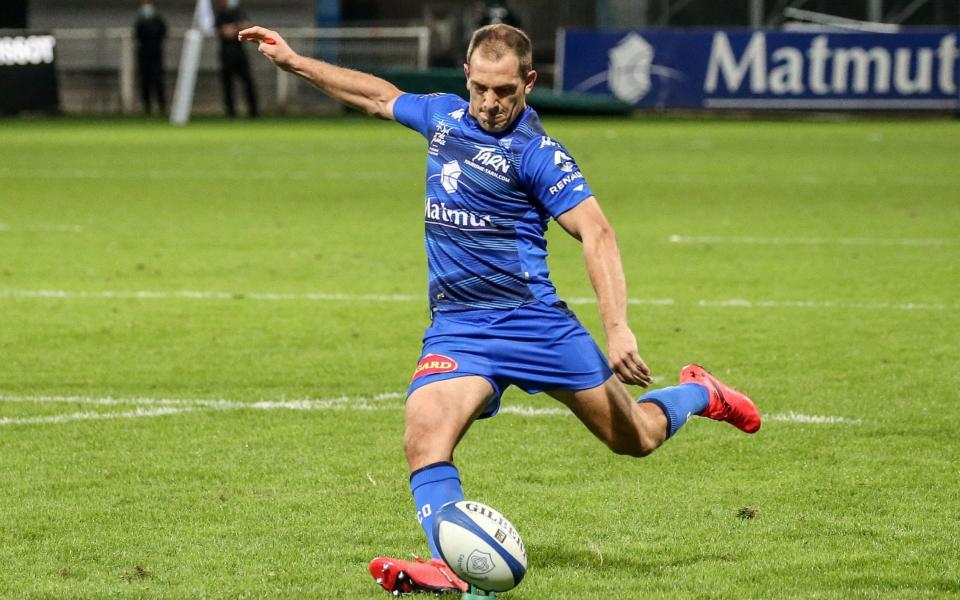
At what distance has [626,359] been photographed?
15.4 feet

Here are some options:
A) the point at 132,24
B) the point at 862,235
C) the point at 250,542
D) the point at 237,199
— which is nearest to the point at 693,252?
the point at 862,235

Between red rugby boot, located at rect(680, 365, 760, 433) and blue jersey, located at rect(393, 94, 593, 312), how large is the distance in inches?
48.9

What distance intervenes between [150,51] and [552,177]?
1311 inches

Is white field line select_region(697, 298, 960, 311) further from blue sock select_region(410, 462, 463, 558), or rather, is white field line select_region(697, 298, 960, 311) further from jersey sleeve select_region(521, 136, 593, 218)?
blue sock select_region(410, 462, 463, 558)

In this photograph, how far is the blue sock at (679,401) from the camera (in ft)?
19.1

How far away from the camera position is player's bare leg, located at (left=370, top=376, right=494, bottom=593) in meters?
4.80

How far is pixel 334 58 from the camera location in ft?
127

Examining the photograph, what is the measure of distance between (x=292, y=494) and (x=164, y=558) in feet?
3.01

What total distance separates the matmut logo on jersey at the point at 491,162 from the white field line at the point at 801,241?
9.49 m

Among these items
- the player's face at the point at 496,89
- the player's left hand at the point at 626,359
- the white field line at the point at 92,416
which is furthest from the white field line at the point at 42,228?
the player's left hand at the point at 626,359

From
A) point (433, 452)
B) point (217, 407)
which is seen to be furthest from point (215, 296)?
point (433, 452)

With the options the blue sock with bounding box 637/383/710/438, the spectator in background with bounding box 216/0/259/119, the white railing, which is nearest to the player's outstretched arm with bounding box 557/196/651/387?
the blue sock with bounding box 637/383/710/438

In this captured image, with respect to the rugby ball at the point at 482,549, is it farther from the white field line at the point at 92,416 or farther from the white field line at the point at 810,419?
the white field line at the point at 92,416

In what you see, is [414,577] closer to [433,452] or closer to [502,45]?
[433,452]
